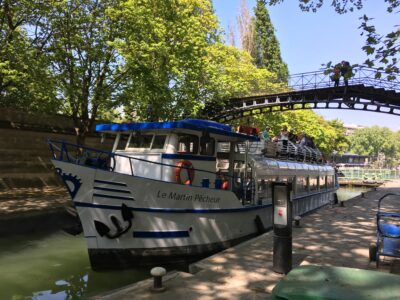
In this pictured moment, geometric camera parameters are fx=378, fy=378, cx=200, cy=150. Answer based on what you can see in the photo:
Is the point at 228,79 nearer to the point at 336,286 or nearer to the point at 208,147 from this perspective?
the point at 208,147

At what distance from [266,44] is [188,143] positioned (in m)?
41.6

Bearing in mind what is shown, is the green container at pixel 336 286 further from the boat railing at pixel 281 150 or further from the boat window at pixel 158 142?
the boat railing at pixel 281 150

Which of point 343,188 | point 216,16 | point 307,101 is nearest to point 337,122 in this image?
point 343,188

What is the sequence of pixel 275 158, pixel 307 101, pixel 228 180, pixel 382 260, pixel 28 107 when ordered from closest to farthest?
1. pixel 382 260
2. pixel 228 180
3. pixel 275 158
4. pixel 28 107
5. pixel 307 101

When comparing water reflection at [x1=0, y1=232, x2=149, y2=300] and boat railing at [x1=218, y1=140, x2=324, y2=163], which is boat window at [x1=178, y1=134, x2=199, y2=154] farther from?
water reflection at [x1=0, y1=232, x2=149, y2=300]

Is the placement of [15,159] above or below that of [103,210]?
above

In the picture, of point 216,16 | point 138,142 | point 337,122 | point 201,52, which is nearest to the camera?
point 138,142

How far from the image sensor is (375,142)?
105500 millimetres

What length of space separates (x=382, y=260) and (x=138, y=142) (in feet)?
21.8

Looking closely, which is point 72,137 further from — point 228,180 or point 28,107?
point 228,180

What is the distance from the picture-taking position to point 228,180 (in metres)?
11.6

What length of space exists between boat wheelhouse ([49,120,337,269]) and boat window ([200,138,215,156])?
1.1 inches

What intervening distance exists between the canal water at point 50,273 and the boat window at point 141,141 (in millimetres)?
3313

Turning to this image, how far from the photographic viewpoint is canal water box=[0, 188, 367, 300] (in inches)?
309
